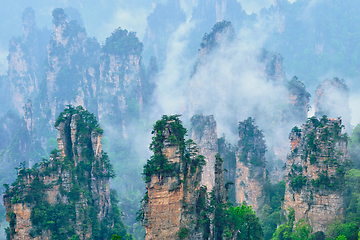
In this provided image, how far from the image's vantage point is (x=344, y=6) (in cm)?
13625

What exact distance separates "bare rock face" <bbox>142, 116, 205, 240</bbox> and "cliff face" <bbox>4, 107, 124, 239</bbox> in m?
13.4

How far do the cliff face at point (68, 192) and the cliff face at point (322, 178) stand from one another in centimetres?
2167

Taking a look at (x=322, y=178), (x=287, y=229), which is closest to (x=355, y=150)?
(x=322, y=178)

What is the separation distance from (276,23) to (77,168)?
380ft

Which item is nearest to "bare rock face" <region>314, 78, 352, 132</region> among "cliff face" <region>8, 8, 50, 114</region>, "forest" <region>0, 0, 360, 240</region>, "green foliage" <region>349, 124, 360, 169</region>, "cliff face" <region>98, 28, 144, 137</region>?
"forest" <region>0, 0, 360, 240</region>

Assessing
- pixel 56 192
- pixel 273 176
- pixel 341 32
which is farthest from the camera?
pixel 341 32

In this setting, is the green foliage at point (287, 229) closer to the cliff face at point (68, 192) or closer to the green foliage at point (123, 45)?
the cliff face at point (68, 192)

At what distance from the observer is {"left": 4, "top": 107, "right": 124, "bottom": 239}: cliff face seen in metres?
36.0

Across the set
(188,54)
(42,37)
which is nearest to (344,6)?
(188,54)

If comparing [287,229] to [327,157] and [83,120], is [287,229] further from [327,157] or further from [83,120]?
[83,120]

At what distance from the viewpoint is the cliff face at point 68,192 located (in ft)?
118

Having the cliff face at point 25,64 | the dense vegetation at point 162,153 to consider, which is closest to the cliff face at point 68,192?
the dense vegetation at point 162,153

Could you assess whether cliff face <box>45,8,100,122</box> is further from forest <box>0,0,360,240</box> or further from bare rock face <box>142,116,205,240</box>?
bare rock face <box>142,116,205,240</box>

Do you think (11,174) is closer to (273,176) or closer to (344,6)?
(273,176)
